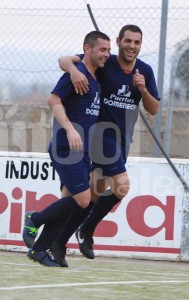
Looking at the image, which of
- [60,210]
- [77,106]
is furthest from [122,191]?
[77,106]

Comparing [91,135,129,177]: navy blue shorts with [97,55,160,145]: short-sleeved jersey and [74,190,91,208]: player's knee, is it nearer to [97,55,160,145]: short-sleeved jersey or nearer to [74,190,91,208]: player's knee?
[97,55,160,145]: short-sleeved jersey

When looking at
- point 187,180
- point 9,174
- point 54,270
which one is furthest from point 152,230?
point 54,270

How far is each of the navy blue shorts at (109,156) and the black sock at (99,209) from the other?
247 millimetres

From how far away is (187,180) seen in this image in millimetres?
11797

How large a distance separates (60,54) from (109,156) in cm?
402

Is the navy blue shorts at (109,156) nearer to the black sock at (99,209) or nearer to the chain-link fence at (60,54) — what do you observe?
the black sock at (99,209)

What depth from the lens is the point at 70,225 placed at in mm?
8172

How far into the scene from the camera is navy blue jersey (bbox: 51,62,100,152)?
7.84 meters

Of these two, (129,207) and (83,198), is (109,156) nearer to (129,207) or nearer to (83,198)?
(83,198)

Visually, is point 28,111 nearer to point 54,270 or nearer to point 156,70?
point 156,70

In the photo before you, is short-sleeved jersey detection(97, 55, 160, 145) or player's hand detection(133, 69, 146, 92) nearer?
player's hand detection(133, 69, 146, 92)

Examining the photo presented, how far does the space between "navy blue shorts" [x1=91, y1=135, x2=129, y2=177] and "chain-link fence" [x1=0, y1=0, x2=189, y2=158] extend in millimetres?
3116

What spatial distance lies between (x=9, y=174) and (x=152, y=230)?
187cm

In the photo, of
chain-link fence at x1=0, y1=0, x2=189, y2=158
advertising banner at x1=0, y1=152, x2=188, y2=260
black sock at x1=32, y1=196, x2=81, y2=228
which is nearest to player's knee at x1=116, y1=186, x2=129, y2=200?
black sock at x1=32, y1=196, x2=81, y2=228
